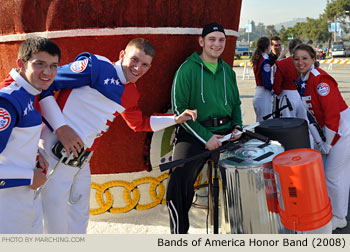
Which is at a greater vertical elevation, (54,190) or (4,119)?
(4,119)

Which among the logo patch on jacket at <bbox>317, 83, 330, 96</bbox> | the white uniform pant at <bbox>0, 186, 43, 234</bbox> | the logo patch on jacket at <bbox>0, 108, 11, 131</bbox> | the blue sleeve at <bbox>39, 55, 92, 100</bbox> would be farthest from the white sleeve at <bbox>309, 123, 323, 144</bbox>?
the logo patch on jacket at <bbox>0, 108, 11, 131</bbox>

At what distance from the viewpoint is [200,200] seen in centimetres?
376

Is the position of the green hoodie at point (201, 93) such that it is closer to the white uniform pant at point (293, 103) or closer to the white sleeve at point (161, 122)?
the white sleeve at point (161, 122)

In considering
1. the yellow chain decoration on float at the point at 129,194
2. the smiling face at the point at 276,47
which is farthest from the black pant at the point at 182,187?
the smiling face at the point at 276,47

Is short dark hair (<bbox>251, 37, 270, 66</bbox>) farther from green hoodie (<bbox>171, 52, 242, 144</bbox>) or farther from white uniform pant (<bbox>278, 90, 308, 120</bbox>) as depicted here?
green hoodie (<bbox>171, 52, 242, 144</bbox>)

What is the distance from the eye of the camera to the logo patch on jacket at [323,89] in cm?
301

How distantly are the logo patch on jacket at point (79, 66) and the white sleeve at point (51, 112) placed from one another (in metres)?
0.24

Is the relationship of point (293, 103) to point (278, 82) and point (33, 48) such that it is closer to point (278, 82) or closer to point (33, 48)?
point (278, 82)

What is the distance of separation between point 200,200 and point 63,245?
192 centimetres

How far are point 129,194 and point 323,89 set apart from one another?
6.77 feet

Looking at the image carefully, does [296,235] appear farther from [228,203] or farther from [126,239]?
[126,239]

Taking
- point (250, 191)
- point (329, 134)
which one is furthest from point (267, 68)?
point (250, 191)

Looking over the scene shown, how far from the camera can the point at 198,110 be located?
2949mm

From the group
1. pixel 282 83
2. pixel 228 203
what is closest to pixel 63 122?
pixel 228 203
